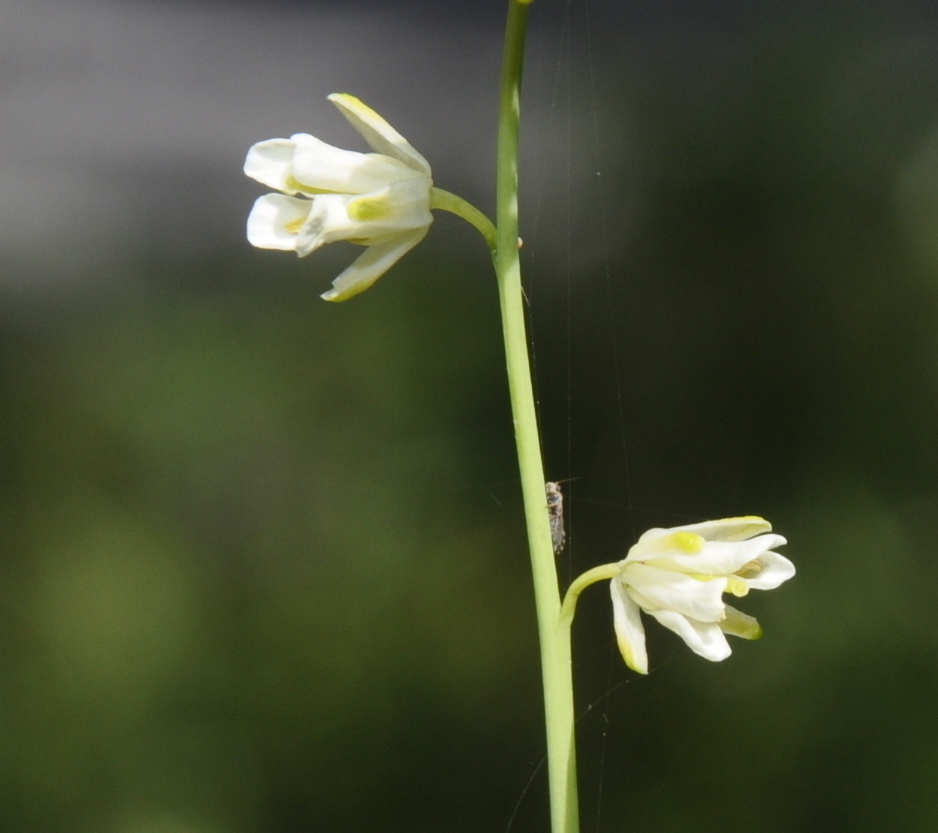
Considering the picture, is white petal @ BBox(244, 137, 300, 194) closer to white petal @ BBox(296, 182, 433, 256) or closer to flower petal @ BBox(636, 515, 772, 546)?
white petal @ BBox(296, 182, 433, 256)

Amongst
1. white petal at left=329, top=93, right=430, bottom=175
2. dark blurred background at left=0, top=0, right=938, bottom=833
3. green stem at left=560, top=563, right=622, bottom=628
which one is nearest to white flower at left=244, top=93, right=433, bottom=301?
white petal at left=329, top=93, right=430, bottom=175

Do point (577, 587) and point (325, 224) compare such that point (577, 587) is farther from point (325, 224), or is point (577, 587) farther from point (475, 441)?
point (475, 441)

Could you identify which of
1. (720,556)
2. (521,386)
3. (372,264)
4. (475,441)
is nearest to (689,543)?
(720,556)

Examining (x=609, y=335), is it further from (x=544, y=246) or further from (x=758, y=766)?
(x=758, y=766)

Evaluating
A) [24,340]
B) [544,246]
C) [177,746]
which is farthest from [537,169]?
[177,746]

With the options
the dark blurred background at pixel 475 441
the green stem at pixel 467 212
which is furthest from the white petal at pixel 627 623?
the dark blurred background at pixel 475 441
